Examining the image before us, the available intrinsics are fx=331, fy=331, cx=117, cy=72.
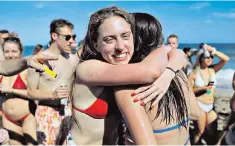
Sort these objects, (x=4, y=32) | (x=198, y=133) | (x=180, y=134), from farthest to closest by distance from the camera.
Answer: (x=4, y=32), (x=198, y=133), (x=180, y=134)

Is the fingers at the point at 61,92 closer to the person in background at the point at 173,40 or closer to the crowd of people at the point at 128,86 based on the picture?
the crowd of people at the point at 128,86

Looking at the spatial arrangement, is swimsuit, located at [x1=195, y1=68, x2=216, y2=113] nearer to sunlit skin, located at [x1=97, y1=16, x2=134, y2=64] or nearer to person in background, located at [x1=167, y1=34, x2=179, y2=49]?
person in background, located at [x1=167, y1=34, x2=179, y2=49]

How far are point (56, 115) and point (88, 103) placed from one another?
2201mm

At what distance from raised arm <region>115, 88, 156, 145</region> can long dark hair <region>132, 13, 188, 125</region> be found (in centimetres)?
24

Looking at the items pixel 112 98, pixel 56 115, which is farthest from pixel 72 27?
pixel 112 98

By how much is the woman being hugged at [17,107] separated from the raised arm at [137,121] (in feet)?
9.70

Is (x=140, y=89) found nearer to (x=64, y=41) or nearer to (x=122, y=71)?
(x=122, y=71)

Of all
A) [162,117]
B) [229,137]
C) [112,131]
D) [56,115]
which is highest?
[162,117]

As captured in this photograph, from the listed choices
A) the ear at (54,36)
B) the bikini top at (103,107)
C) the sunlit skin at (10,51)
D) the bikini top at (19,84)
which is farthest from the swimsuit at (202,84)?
the bikini top at (103,107)

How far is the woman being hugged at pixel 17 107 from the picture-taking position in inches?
176

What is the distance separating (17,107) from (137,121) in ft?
10.4

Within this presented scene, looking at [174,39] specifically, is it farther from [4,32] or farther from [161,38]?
[161,38]

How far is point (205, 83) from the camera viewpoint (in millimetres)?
5887

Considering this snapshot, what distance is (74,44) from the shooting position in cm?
457
